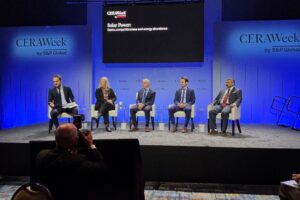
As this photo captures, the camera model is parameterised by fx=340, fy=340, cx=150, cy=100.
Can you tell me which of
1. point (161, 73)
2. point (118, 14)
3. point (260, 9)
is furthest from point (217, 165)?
point (260, 9)

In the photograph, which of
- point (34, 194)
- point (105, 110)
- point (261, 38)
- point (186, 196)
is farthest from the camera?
point (261, 38)

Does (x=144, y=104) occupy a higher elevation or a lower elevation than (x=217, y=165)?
higher

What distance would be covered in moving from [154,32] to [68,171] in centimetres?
555

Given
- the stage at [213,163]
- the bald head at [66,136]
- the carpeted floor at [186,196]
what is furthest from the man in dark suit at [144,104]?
the bald head at [66,136]

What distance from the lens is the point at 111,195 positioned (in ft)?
8.28

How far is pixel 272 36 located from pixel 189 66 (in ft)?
6.30

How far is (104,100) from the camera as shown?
6.41 m

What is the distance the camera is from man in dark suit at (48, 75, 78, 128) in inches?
236

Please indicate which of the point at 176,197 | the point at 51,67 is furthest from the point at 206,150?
the point at 51,67

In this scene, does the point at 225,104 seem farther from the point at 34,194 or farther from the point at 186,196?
the point at 34,194

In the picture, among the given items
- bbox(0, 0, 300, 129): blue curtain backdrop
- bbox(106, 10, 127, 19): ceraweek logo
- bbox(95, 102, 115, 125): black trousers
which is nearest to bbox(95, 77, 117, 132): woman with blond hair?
bbox(95, 102, 115, 125): black trousers

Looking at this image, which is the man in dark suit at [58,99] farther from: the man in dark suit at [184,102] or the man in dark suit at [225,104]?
the man in dark suit at [225,104]

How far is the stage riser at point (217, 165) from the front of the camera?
396 cm

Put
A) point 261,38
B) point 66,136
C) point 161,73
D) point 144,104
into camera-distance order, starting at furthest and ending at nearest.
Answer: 1. point 161,73
2. point 261,38
3. point 144,104
4. point 66,136
